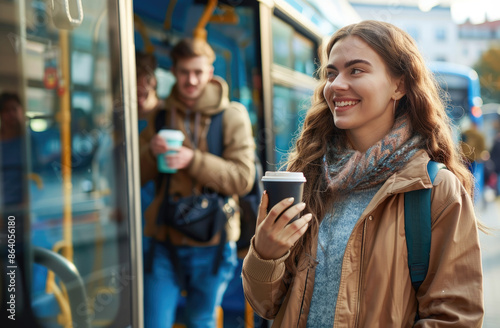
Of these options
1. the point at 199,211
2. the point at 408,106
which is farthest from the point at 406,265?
the point at 199,211

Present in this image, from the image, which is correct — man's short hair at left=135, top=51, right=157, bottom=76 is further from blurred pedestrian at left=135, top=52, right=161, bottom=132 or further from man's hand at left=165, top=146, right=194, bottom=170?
man's hand at left=165, top=146, right=194, bottom=170

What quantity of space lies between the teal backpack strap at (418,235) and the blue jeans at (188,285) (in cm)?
208

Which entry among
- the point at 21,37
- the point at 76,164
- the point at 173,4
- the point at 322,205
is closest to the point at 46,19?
the point at 21,37

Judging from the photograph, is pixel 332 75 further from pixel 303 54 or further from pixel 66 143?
pixel 303 54

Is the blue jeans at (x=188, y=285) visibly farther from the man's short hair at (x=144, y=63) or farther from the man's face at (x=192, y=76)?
the man's short hair at (x=144, y=63)

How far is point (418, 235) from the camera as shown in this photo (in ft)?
4.49

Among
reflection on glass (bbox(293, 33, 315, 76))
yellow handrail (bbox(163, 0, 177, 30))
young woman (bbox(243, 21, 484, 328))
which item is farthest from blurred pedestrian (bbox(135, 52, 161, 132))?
young woman (bbox(243, 21, 484, 328))

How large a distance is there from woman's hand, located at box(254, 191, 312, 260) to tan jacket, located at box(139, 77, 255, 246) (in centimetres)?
182

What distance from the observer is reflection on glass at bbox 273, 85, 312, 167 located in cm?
373

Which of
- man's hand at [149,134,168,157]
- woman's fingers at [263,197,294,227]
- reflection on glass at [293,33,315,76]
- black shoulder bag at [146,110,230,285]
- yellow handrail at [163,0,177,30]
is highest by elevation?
yellow handrail at [163,0,177,30]

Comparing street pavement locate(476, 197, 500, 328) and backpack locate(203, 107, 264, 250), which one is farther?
street pavement locate(476, 197, 500, 328)

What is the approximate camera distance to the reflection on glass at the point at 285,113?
3.73m

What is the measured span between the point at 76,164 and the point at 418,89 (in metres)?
1.42

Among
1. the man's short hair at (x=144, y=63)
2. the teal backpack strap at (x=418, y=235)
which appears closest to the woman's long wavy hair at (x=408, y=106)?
the teal backpack strap at (x=418, y=235)
